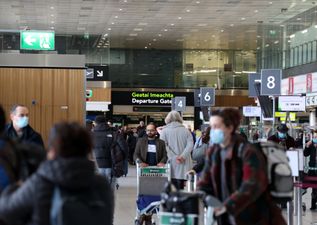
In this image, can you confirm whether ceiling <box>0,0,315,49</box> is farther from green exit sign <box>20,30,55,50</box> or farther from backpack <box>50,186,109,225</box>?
backpack <box>50,186,109,225</box>

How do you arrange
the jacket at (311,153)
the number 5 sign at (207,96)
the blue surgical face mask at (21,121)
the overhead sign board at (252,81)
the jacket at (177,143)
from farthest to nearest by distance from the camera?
the number 5 sign at (207,96) → the overhead sign board at (252,81) → the jacket at (311,153) → the jacket at (177,143) → the blue surgical face mask at (21,121)

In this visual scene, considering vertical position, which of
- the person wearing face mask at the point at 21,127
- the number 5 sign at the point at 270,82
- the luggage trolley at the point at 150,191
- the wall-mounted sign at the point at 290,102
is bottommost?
the luggage trolley at the point at 150,191

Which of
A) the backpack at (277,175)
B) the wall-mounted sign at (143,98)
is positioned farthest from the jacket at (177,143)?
the wall-mounted sign at (143,98)

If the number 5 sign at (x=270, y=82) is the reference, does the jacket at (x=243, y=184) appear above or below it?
below

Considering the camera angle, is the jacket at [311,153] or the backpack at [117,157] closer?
the backpack at [117,157]

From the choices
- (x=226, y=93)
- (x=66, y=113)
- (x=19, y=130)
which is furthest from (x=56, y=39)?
(x=226, y=93)

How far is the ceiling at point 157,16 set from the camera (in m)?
29.5

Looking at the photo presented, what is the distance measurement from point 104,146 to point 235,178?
598cm

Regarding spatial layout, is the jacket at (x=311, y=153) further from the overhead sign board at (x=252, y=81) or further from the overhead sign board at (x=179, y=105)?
the overhead sign board at (x=179, y=105)

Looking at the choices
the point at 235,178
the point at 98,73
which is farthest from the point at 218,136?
the point at 98,73

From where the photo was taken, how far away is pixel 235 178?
4.67 metres

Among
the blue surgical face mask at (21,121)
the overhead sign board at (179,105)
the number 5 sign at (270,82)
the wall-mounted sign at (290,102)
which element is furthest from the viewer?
the overhead sign board at (179,105)

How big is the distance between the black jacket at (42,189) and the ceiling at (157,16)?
841 inches

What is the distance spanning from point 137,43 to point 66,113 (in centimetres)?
3197
